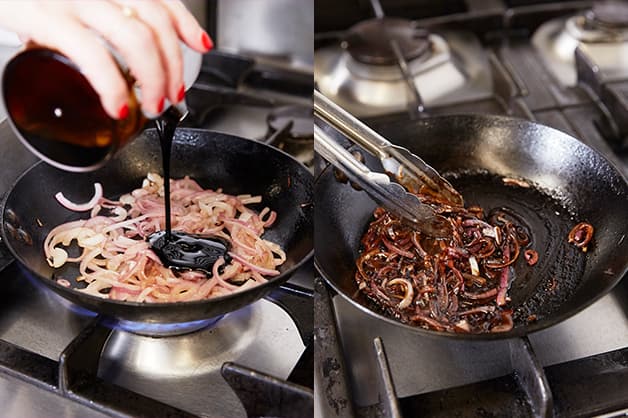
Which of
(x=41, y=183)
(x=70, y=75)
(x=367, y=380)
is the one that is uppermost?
(x=70, y=75)

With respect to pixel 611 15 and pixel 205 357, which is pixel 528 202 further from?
pixel 611 15

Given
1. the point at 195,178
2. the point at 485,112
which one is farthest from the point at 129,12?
the point at 485,112

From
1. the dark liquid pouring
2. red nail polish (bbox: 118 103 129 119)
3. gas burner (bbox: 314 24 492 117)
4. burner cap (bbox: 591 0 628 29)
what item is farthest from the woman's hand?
burner cap (bbox: 591 0 628 29)

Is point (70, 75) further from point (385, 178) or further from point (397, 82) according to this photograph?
point (397, 82)

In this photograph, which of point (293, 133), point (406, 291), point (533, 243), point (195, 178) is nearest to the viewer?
point (406, 291)

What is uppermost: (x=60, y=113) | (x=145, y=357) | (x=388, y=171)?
(x=60, y=113)

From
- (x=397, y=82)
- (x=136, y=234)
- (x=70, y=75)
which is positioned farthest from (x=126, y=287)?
(x=397, y=82)
